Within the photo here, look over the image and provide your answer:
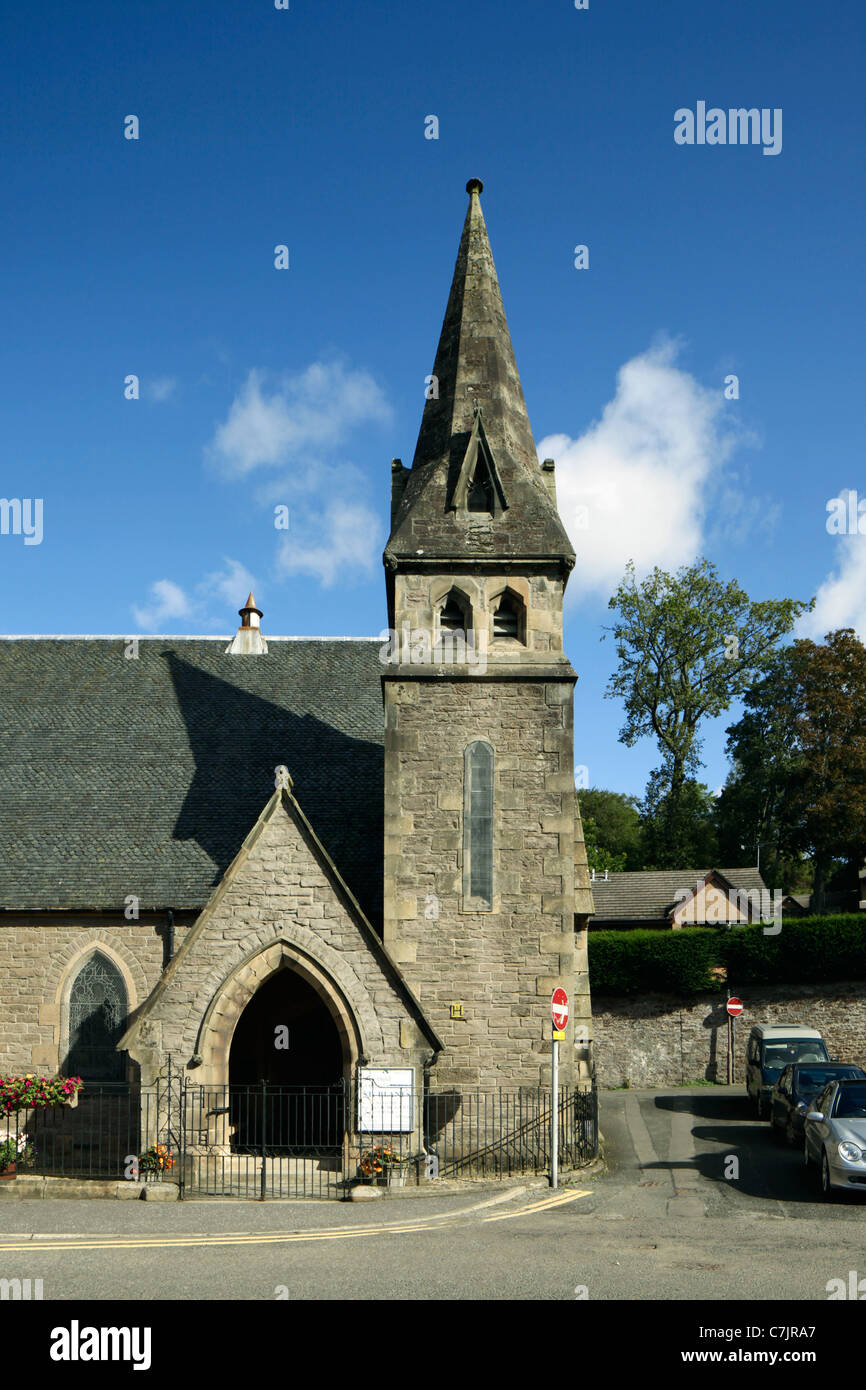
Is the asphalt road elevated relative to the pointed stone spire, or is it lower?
lower

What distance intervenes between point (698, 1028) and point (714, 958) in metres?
2.06

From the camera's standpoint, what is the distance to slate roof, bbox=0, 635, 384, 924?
19.8 m

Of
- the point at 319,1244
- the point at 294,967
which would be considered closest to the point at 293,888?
the point at 294,967

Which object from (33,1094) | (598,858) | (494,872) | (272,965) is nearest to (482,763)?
(494,872)

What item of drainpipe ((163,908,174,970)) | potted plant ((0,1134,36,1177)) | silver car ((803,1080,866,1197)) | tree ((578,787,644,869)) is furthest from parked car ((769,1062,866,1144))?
tree ((578,787,644,869))

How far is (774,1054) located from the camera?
24.5 metres

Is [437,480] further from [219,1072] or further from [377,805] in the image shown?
[219,1072]

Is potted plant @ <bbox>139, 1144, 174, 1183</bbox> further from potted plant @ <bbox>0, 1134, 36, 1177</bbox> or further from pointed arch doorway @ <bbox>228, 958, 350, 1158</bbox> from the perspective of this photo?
pointed arch doorway @ <bbox>228, 958, 350, 1158</bbox>

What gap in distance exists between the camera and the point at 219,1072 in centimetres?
1645

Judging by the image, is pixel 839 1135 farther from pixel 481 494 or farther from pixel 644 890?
pixel 644 890

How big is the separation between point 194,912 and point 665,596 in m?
33.1

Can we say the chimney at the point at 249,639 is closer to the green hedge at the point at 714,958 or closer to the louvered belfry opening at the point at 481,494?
the louvered belfry opening at the point at 481,494

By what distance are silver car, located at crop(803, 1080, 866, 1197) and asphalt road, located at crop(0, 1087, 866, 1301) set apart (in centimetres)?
41

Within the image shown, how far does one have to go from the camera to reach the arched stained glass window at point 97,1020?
19266mm
